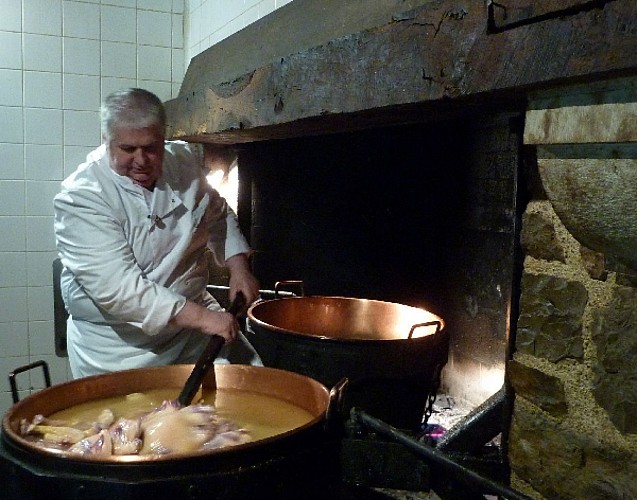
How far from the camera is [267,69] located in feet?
7.48

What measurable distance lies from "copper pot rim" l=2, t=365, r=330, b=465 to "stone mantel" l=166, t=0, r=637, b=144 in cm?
81

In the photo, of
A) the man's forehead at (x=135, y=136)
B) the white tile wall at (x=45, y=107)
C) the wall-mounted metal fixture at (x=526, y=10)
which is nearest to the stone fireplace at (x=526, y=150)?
the wall-mounted metal fixture at (x=526, y=10)

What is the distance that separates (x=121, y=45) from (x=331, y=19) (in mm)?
2741

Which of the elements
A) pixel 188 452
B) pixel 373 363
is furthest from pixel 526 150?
pixel 188 452

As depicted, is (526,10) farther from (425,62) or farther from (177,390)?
(177,390)

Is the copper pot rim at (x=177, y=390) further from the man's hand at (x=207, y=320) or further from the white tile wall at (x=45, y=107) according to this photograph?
the white tile wall at (x=45, y=107)

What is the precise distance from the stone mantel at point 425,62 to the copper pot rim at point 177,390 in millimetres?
811

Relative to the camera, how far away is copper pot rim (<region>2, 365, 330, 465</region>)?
1.24m

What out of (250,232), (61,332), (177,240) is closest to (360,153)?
(250,232)

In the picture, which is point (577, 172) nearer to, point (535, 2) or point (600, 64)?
point (600, 64)

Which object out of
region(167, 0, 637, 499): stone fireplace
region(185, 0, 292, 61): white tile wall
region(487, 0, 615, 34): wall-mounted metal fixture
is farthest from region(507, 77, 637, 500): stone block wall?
region(185, 0, 292, 61): white tile wall

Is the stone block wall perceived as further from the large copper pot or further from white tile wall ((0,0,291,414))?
white tile wall ((0,0,291,414))

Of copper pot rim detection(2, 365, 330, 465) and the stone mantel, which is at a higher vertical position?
the stone mantel

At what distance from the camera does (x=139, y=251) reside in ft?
8.18
